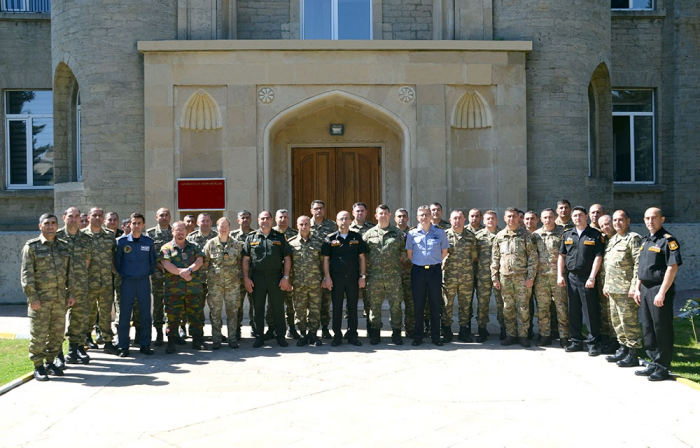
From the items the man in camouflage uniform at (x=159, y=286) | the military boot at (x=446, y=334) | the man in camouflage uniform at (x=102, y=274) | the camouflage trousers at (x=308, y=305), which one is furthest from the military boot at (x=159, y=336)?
the military boot at (x=446, y=334)

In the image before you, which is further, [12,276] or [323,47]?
[12,276]

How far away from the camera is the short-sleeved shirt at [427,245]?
877 cm

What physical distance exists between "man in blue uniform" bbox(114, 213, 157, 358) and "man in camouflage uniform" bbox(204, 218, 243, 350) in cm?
78

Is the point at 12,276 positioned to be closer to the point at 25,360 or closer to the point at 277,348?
the point at 25,360

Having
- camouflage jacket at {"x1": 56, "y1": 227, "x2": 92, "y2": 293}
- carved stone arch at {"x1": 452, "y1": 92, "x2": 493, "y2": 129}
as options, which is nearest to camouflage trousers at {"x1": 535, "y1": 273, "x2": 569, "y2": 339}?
carved stone arch at {"x1": 452, "y1": 92, "x2": 493, "y2": 129}

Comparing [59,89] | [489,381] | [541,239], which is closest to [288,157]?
[59,89]

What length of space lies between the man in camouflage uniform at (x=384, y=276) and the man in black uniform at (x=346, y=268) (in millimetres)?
158

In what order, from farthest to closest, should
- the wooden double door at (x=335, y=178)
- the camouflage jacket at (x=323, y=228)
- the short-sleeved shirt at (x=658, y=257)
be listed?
the wooden double door at (x=335, y=178) < the camouflage jacket at (x=323, y=228) < the short-sleeved shirt at (x=658, y=257)

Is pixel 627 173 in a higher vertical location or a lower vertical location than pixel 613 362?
higher

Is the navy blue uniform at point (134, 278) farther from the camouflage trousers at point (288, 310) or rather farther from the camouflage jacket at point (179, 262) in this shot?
the camouflage trousers at point (288, 310)

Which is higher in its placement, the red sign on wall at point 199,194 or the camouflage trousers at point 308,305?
the red sign on wall at point 199,194

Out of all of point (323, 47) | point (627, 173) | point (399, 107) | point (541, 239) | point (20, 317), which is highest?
point (323, 47)

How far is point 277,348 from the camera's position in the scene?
8633 mm

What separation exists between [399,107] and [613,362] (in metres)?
5.90
